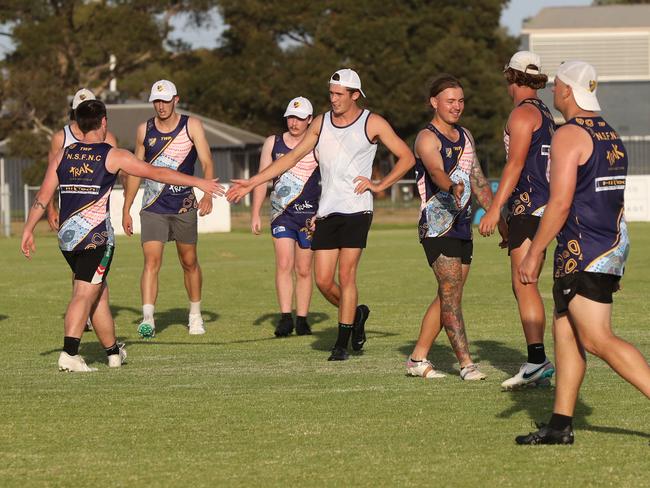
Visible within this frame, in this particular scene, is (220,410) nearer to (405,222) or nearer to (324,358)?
(324,358)

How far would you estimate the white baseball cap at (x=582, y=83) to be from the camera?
7.21 m

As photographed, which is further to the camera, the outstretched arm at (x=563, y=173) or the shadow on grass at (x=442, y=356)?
the shadow on grass at (x=442, y=356)

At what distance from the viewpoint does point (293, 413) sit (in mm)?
8547

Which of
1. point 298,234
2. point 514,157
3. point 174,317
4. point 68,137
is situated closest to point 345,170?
point 514,157

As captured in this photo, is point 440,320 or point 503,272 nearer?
point 440,320

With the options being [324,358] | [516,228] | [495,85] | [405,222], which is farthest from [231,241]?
[495,85]

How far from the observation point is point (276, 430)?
26.2 ft

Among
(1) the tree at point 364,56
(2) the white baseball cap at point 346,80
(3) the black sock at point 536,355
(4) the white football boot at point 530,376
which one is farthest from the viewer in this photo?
(1) the tree at point 364,56

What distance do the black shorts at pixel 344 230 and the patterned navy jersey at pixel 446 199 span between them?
105 centimetres

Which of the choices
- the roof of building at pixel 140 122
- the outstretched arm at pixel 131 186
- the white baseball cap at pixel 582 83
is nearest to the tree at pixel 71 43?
the roof of building at pixel 140 122

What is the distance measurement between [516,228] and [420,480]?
10.4 feet

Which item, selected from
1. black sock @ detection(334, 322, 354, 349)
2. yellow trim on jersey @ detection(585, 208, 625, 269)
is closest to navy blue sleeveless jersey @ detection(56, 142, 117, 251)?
black sock @ detection(334, 322, 354, 349)

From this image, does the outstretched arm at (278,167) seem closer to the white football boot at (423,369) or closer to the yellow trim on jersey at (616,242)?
the white football boot at (423,369)

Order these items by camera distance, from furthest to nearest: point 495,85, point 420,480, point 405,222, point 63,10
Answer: point 495,85 < point 63,10 < point 405,222 < point 420,480
